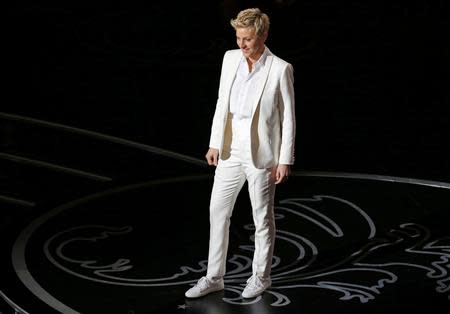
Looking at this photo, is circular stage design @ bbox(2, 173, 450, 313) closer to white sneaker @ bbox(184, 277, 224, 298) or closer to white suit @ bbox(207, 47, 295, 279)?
white sneaker @ bbox(184, 277, 224, 298)

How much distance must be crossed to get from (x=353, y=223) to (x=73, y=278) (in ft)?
5.83

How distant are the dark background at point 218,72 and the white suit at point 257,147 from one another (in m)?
2.46

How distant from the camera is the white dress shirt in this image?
5.92m

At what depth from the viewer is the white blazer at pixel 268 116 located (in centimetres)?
588

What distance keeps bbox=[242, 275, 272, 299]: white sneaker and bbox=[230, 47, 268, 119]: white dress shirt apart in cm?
82

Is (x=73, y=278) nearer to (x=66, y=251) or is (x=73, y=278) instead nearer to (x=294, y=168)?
(x=66, y=251)

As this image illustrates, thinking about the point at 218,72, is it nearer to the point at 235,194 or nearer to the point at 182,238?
the point at 182,238

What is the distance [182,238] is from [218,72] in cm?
301

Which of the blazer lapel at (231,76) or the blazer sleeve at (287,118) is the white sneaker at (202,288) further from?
the blazer lapel at (231,76)

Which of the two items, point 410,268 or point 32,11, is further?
point 32,11

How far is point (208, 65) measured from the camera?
9.98 meters

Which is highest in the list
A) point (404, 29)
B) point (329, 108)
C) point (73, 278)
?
point (404, 29)

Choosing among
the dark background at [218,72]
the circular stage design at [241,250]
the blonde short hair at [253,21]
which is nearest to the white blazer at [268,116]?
the blonde short hair at [253,21]

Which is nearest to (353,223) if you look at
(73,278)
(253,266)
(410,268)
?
(410,268)
